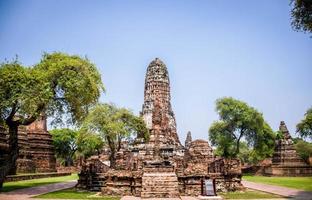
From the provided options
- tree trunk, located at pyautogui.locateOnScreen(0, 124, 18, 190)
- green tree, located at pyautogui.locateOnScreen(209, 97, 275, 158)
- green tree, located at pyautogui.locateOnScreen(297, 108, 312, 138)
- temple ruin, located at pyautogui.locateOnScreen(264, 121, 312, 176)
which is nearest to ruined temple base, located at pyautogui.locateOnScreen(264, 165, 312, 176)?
temple ruin, located at pyautogui.locateOnScreen(264, 121, 312, 176)

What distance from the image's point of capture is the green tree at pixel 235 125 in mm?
55828

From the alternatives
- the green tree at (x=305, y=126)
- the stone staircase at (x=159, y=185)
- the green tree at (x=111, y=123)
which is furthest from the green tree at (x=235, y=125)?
the stone staircase at (x=159, y=185)

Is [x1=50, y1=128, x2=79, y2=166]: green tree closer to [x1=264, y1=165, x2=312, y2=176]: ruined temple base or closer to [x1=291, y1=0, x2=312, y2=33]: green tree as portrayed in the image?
[x1=264, y1=165, x2=312, y2=176]: ruined temple base

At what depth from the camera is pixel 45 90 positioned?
21.2 metres

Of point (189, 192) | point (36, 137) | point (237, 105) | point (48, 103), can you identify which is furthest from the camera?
point (237, 105)

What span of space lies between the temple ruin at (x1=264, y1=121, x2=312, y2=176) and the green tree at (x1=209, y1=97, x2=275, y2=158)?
8369 mm

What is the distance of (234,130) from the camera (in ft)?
191

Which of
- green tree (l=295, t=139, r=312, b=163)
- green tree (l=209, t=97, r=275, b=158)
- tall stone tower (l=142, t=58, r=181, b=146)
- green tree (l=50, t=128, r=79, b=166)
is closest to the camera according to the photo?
Result: tall stone tower (l=142, t=58, r=181, b=146)

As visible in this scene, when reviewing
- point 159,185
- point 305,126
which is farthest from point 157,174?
point 305,126

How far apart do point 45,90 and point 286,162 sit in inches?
1400

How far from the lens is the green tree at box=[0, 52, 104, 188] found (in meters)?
20.5

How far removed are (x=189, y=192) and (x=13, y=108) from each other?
40.1 feet

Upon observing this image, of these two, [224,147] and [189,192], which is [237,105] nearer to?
[224,147]

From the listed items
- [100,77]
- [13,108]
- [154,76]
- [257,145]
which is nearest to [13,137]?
[13,108]
